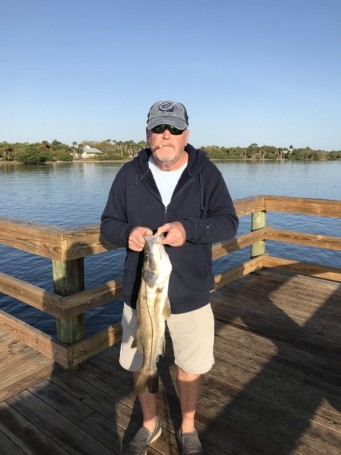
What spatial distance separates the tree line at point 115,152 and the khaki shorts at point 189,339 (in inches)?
4675

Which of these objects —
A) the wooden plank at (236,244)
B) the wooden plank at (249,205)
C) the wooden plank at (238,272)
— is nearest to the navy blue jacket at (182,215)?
the wooden plank at (236,244)

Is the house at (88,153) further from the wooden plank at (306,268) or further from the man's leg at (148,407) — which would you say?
the man's leg at (148,407)

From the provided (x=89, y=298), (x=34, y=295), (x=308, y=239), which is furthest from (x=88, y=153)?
(x=89, y=298)

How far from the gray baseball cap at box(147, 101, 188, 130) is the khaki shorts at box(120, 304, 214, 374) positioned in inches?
51.4

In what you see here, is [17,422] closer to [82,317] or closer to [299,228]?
[82,317]

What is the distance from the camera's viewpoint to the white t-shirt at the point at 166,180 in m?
2.49

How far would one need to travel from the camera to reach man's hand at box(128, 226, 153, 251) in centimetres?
217

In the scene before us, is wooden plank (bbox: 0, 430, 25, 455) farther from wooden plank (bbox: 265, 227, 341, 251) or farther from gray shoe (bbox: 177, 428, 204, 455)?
wooden plank (bbox: 265, 227, 341, 251)

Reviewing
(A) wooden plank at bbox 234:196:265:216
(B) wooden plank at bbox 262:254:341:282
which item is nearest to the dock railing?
(A) wooden plank at bbox 234:196:265:216

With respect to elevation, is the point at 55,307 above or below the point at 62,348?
above

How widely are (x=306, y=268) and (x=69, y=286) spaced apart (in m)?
4.55

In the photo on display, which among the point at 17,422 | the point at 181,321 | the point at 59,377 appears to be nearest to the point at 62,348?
the point at 59,377

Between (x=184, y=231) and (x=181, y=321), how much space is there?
73 cm

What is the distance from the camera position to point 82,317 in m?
3.61
